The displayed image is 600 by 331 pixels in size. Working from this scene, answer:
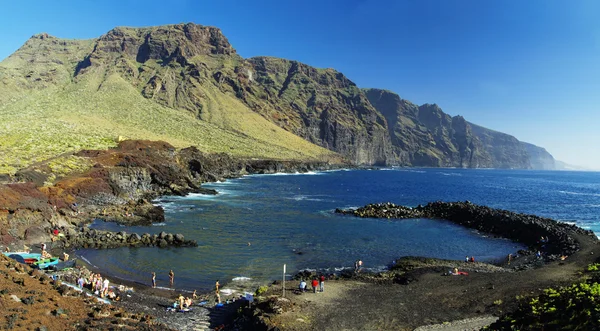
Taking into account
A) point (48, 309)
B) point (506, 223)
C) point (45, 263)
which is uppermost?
point (48, 309)

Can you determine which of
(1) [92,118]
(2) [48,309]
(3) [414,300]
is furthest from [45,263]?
(1) [92,118]

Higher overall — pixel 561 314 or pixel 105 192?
pixel 105 192

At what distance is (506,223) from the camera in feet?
190

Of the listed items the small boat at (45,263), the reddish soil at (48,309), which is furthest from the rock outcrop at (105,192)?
the reddish soil at (48,309)

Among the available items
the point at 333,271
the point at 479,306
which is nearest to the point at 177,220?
the point at 333,271

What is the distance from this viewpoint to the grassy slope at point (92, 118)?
329 feet

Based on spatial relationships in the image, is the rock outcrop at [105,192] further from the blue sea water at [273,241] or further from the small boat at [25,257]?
the small boat at [25,257]

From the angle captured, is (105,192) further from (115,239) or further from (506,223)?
Result: (506,223)

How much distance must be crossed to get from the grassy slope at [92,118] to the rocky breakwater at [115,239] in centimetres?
4577

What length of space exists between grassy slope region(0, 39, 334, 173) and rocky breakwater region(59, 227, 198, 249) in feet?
150

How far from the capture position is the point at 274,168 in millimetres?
159375

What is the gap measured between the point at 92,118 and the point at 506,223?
141 m

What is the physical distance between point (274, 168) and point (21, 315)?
466 ft

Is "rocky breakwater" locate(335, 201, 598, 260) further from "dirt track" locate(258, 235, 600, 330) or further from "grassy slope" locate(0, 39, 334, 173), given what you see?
"grassy slope" locate(0, 39, 334, 173)
